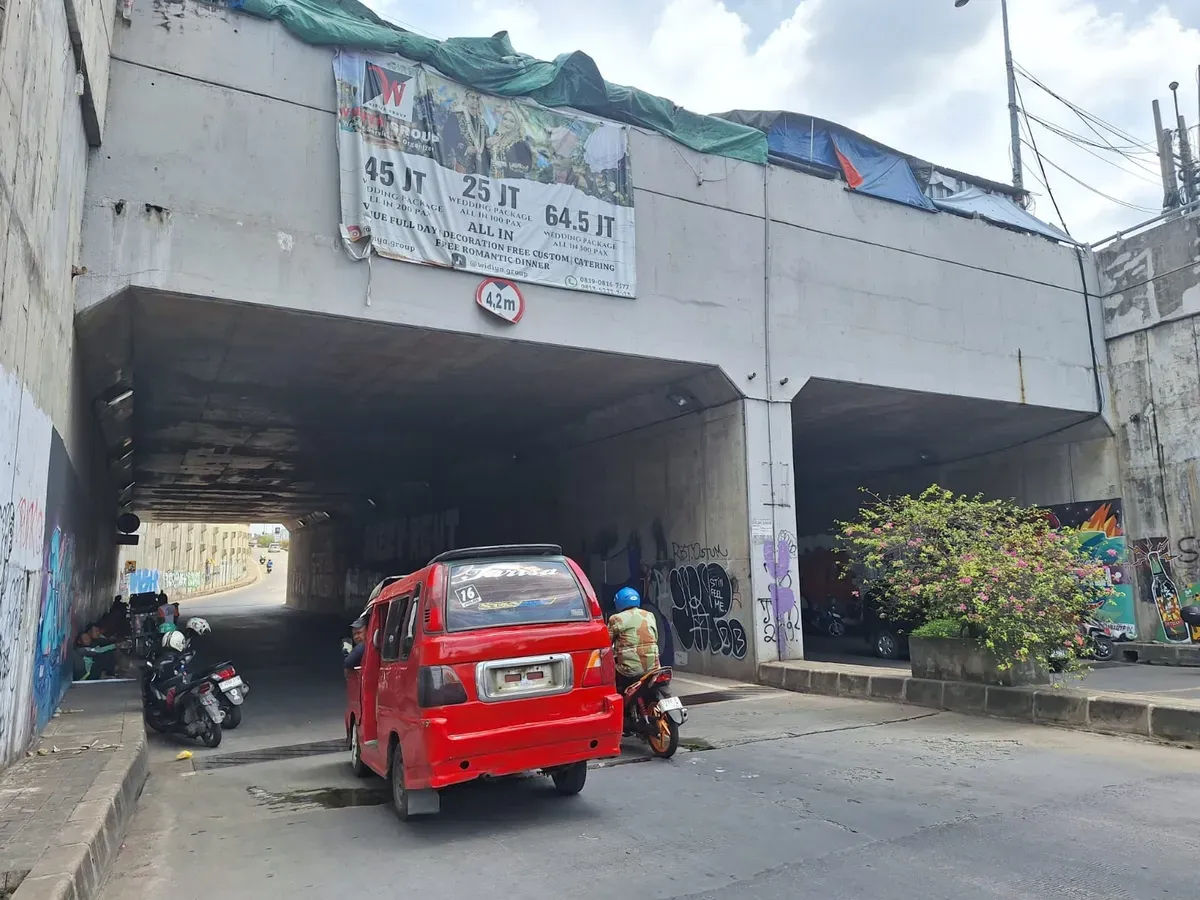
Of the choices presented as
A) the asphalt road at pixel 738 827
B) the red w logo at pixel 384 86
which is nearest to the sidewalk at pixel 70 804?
the asphalt road at pixel 738 827

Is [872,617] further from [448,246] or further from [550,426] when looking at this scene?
[448,246]

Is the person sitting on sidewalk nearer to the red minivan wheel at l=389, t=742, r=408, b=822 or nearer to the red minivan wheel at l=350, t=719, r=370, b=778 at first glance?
the red minivan wheel at l=350, t=719, r=370, b=778

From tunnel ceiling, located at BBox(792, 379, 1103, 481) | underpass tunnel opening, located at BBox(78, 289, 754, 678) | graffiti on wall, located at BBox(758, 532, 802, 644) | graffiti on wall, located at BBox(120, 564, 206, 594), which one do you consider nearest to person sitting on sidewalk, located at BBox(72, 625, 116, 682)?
underpass tunnel opening, located at BBox(78, 289, 754, 678)

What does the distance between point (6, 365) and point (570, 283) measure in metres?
8.11

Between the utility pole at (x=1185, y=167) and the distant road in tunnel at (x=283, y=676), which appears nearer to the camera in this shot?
the distant road in tunnel at (x=283, y=676)

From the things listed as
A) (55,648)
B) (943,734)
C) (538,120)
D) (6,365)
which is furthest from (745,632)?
(6,365)

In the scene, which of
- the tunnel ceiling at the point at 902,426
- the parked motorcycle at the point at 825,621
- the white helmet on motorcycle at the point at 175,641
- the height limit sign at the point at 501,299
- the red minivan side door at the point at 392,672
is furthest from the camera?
the parked motorcycle at the point at 825,621

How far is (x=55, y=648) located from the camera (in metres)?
9.70

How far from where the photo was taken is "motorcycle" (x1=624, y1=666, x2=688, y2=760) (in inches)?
310

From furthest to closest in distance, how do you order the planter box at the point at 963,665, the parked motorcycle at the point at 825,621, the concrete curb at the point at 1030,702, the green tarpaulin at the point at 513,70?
the parked motorcycle at the point at 825,621 < the green tarpaulin at the point at 513,70 < the planter box at the point at 963,665 < the concrete curb at the point at 1030,702

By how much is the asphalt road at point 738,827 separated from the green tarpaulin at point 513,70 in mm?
9248

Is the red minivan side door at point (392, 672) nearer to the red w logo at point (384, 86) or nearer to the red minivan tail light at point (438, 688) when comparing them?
the red minivan tail light at point (438, 688)

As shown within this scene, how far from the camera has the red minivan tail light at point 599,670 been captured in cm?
609

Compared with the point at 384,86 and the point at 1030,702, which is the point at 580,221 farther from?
the point at 1030,702
